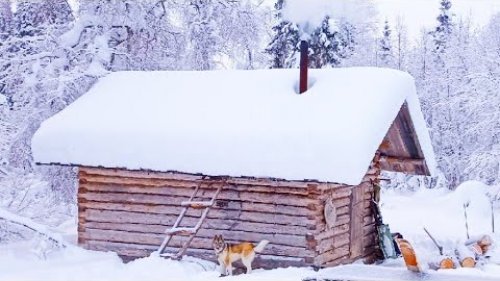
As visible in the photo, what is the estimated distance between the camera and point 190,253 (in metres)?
13.3

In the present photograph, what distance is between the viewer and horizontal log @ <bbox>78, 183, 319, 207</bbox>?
12.5 meters

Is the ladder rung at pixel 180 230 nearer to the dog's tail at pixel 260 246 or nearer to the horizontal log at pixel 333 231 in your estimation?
the dog's tail at pixel 260 246

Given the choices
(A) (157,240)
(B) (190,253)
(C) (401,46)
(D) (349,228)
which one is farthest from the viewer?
(C) (401,46)

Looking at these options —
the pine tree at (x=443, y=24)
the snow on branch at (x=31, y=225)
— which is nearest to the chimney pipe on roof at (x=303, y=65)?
the snow on branch at (x=31, y=225)

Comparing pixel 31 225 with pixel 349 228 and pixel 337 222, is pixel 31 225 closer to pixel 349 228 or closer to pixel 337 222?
pixel 337 222

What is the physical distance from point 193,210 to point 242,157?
1.68 metres

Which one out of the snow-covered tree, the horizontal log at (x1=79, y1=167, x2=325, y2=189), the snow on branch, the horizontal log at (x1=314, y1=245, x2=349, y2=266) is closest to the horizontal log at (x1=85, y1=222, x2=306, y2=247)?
the horizontal log at (x1=314, y1=245, x2=349, y2=266)

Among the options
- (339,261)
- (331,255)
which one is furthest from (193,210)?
(339,261)

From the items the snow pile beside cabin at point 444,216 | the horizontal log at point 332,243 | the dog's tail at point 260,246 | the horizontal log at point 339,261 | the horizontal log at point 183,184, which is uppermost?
the horizontal log at point 183,184

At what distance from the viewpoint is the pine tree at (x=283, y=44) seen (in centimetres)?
3102

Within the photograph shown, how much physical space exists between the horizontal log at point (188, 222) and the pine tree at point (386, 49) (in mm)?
34382

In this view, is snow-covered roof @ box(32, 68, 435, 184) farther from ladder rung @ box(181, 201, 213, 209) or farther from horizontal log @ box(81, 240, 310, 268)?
horizontal log @ box(81, 240, 310, 268)

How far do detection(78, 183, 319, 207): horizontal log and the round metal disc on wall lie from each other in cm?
36

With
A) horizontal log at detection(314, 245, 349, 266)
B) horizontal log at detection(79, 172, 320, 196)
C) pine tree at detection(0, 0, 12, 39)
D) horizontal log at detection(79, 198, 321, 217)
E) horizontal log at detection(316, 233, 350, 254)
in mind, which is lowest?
horizontal log at detection(314, 245, 349, 266)
